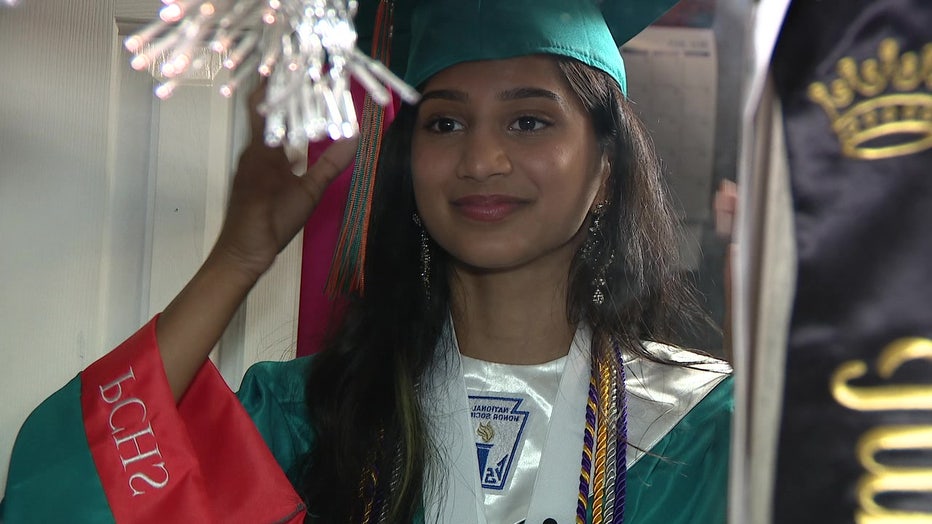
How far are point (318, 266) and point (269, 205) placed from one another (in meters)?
0.49

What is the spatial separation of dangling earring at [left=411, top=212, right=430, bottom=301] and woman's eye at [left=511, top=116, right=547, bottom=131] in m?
0.26

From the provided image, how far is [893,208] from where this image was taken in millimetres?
589

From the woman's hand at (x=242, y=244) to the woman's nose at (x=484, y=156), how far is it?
9.2 inches

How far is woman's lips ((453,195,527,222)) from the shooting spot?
1343 mm

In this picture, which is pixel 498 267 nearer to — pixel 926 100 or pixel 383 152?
pixel 383 152

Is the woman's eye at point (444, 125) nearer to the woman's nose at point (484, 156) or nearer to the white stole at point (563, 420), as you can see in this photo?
the woman's nose at point (484, 156)

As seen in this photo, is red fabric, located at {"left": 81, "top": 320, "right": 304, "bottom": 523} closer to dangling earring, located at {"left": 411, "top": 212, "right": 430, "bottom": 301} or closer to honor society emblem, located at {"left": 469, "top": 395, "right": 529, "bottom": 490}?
honor society emblem, located at {"left": 469, "top": 395, "right": 529, "bottom": 490}

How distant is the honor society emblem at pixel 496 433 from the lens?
138 centimetres

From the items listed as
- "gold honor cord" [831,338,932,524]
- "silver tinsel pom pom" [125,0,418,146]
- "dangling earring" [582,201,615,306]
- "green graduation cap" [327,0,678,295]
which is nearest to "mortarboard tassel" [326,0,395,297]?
"green graduation cap" [327,0,678,295]

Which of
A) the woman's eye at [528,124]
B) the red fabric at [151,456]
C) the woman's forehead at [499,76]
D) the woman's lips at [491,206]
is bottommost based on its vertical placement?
the red fabric at [151,456]

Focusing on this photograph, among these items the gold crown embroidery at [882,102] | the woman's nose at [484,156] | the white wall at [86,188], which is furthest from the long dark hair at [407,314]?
the gold crown embroidery at [882,102]

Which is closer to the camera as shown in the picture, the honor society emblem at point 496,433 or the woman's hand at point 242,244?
the woman's hand at point 242,244

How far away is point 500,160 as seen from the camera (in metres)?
1.33

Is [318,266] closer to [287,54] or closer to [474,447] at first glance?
[474,447]
